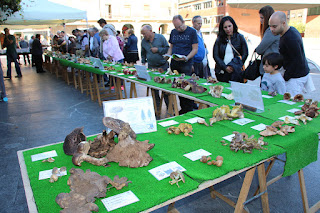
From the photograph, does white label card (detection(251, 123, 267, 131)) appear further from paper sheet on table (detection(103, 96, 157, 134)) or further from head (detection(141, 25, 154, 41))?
head (detection(141, 25, 154, 41))

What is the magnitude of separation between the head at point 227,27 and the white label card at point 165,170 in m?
2.92

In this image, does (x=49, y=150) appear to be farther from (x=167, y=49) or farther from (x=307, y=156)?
(x=167, y=49)

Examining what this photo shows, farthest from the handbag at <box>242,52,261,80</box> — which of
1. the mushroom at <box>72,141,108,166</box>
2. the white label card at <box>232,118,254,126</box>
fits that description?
the mushroom at <box>72,141,108,166</box>

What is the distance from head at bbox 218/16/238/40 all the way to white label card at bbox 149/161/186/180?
292 centimetres

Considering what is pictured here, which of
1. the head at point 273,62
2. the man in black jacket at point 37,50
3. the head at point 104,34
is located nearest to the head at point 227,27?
the head at point 273,62

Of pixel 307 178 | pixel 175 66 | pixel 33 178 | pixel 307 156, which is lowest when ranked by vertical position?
pixel 307 178

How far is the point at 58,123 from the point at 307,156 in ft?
13.3

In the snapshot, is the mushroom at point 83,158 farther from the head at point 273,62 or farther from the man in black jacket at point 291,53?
the man in black jacket at point 291,53

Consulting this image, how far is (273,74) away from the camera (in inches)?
119

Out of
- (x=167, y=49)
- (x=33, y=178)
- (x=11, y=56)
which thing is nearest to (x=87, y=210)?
(x=33, y=178)

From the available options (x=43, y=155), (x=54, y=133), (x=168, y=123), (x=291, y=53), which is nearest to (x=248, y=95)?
(x=168, y=123)

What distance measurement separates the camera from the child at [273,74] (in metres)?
2.91

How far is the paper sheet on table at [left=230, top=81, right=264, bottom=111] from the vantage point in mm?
2107

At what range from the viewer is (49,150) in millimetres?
1614
